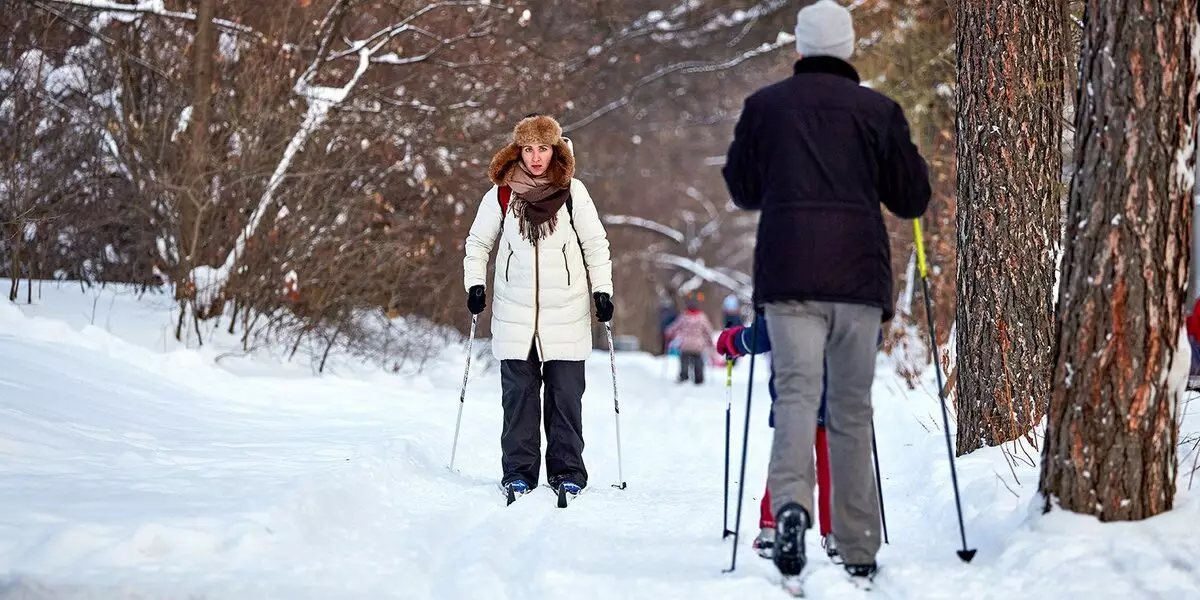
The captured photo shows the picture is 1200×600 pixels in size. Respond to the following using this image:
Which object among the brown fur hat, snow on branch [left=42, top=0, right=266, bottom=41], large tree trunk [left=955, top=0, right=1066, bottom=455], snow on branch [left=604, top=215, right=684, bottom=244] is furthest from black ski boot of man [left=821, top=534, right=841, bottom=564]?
snow on branch [left=604, top=215, right=684, bottom=244]

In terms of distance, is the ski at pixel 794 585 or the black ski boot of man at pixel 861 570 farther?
the black ski boot of man at pixel 861 570

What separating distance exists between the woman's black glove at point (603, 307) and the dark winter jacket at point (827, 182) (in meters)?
2.20

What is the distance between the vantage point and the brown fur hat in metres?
6.36

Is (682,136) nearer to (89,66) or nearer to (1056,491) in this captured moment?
(89,66)

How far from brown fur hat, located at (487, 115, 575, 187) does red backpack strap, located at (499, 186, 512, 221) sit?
4cm

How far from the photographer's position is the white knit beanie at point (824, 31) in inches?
167

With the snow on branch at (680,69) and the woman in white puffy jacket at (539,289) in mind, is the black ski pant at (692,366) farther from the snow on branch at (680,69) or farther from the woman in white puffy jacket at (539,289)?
the woman in white puffy jacket at (539,289)

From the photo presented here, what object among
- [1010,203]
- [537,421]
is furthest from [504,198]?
[1010,203]

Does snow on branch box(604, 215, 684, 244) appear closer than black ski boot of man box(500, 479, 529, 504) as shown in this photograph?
No

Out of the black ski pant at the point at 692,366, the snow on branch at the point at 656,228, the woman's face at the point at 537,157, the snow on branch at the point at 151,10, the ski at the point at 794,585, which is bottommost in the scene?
the black ski pant at the point at 692,366

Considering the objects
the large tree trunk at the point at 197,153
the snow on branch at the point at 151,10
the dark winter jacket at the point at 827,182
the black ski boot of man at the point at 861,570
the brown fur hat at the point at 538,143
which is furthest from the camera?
the large tree trunk at the point at 197,153

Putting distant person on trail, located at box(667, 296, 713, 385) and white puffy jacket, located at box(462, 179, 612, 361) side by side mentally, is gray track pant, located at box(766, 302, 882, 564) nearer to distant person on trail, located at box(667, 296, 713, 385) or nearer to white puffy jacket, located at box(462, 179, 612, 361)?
white puffy jacket, located at box(462, 179, 612, 361)

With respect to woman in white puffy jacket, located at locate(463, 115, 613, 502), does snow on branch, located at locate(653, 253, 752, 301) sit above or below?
below

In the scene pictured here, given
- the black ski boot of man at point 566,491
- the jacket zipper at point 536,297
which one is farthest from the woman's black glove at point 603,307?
the black ski boot of man at point 566,491
